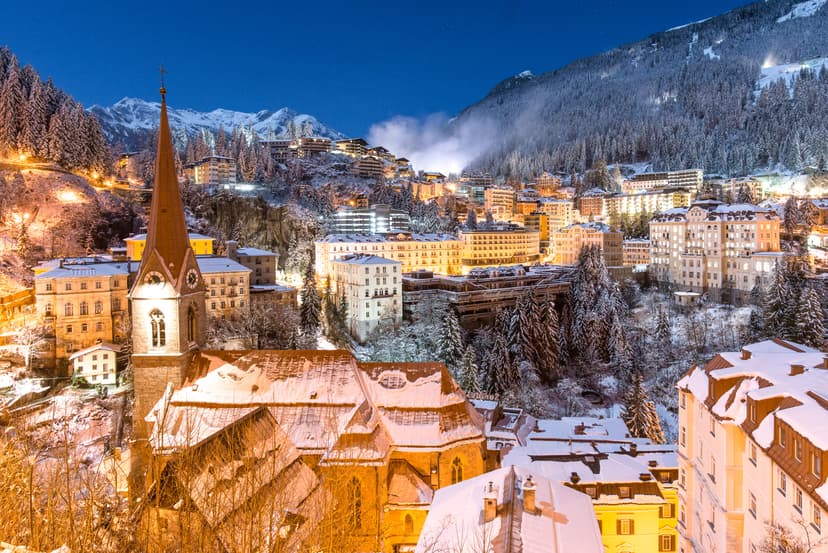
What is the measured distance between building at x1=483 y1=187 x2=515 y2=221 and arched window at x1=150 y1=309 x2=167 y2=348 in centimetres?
11712

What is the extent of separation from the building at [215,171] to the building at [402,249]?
1274 inches

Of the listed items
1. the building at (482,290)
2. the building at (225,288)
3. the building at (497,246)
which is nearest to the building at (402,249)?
the building at (497,246)

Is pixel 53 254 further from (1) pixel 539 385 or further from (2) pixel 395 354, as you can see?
(1) pixel 539 385

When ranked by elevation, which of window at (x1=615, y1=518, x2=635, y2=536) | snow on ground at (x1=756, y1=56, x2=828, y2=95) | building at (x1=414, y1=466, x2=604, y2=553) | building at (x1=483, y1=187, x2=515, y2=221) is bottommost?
window at (x1=615, y1=518, x2=635, y2=536)

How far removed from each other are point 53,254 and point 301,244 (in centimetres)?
3514

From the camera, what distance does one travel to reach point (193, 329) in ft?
78.9

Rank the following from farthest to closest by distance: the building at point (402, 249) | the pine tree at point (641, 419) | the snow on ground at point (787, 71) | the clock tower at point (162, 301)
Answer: the snow on ground at point (787, 71)
the building at point (402, 249)
the pine tree at point (641, 419)
the clock tower at point (162, 301)

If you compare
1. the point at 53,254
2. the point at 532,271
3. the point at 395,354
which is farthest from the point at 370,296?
the point at 53,254

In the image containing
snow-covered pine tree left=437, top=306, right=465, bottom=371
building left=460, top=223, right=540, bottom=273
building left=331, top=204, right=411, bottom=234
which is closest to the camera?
snow-covered pine tree left=437, top=306, right=465, bottom=371

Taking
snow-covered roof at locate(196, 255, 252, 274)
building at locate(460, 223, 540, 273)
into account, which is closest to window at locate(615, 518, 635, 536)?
snow-covered roof at locate(196, 255, 252, 274)

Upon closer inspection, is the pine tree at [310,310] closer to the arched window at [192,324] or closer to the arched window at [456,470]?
the arched window at [192,324]

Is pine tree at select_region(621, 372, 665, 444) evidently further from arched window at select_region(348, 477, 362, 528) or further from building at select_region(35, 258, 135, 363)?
building at select_region(35, 258, 135, 363)

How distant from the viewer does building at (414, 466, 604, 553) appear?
13820 millimetres

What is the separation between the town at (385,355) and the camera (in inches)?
531
